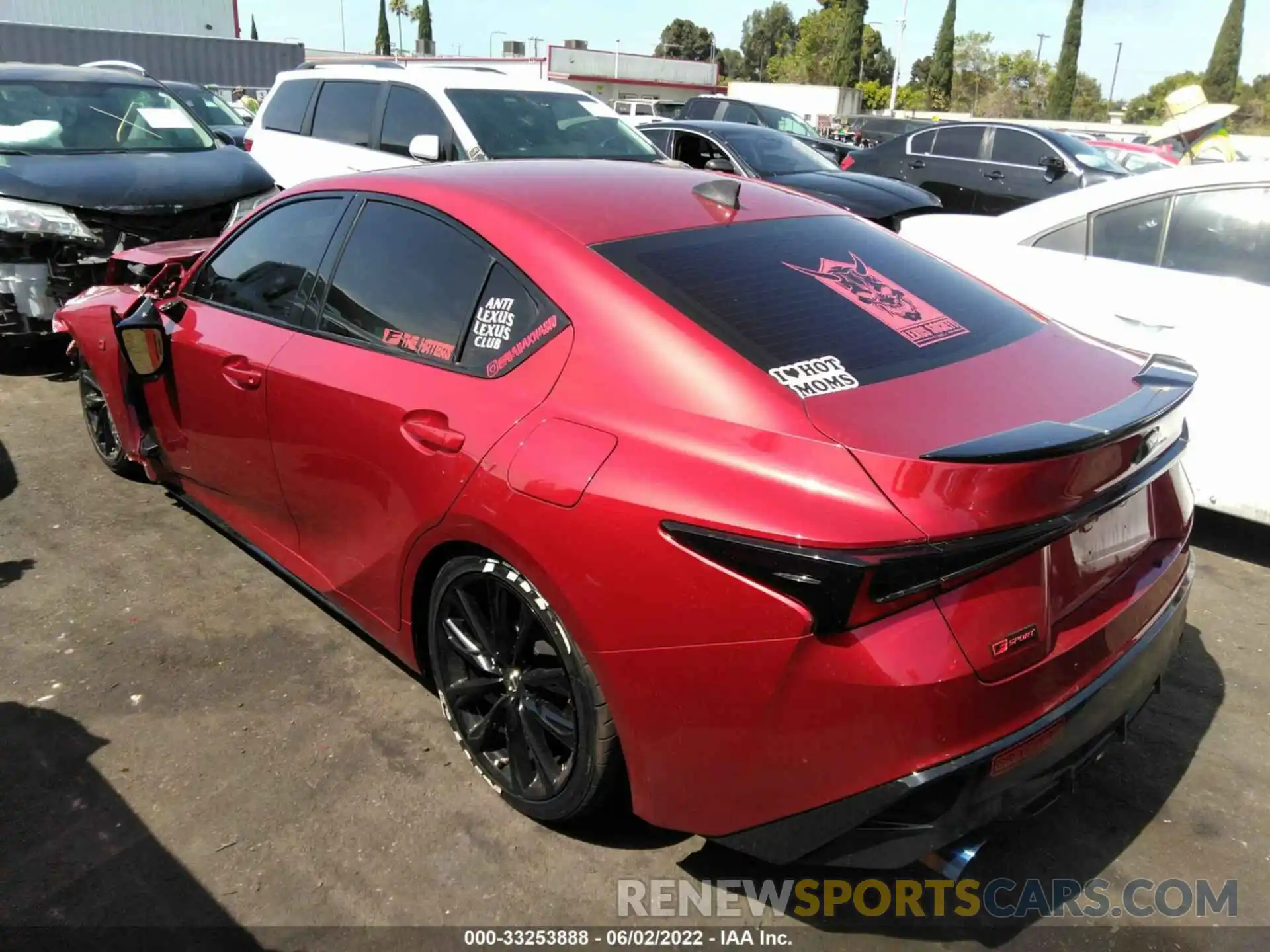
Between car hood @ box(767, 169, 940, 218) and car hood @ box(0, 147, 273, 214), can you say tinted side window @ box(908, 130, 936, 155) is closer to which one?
car hood @ box(767, 169, 940, 218)

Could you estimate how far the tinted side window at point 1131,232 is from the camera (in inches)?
175

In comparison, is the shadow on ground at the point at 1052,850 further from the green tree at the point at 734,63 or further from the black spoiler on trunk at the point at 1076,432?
the green tree at the point at 734,63

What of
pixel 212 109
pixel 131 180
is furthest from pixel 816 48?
pixel 131 180

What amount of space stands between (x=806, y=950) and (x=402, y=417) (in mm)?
1663

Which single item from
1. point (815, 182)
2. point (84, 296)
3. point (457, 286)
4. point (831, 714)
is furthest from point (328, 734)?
point (815, 182)

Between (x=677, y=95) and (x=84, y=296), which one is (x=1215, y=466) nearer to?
(x=84, y=296)

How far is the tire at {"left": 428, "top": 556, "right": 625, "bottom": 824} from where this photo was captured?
2281mm

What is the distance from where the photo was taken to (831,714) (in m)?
1.86

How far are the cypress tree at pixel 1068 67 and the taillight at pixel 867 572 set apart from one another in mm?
58669

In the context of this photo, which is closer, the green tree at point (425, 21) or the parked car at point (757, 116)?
the parked car at point (757, 116)

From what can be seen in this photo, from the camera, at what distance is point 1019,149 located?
11.2 metres

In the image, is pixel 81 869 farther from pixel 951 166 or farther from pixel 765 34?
pixel 765 34

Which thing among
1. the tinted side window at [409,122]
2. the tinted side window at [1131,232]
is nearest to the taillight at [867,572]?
the tinted side window at [1131,232]

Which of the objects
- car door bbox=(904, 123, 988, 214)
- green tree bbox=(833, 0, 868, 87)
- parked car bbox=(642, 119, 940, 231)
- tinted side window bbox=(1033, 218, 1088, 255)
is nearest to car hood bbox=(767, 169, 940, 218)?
parked car bbox=(642, 119, 940, 231)
